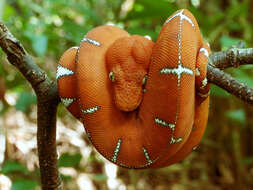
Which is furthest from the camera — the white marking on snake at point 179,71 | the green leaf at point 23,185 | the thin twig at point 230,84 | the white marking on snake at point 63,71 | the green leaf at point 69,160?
the green leaf at point 69,160

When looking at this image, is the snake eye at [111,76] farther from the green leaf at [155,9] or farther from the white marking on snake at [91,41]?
the green leaf at [155,9]

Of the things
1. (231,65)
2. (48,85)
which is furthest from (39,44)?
(231,65)

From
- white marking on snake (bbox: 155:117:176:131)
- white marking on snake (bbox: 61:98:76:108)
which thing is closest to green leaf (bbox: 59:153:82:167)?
white marking on snake (bbox: 61:98:76:108)

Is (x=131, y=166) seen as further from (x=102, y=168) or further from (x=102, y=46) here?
(x=102, y=168)

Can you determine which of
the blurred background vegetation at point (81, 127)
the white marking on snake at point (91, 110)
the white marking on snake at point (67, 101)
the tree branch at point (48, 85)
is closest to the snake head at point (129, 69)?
the white marking on snake at point (91, 110)

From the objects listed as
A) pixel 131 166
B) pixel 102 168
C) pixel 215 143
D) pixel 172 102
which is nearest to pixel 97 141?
pixel 131 166

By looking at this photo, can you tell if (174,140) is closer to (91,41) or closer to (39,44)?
(91,41)
